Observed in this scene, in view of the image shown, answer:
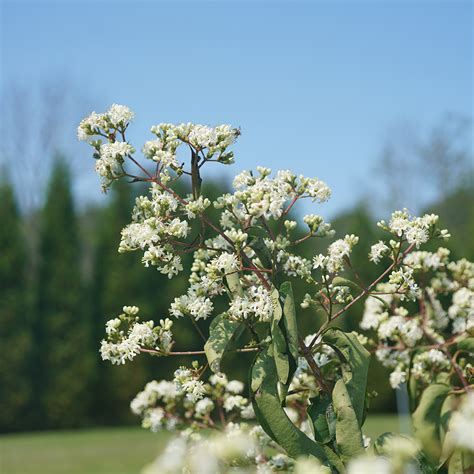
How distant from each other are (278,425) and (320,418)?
15 centimetres

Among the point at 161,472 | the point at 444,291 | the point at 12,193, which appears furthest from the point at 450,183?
the point at 161,472

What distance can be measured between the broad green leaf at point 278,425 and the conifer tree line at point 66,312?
15058 mm

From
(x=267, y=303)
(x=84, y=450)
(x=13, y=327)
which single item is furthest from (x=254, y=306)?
(x=13, y=327)

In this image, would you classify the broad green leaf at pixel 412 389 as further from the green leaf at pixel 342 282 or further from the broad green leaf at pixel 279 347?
the broad green leaf at pixel 279 347

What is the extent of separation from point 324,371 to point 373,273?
52.3 ft

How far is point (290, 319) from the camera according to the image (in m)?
1.50

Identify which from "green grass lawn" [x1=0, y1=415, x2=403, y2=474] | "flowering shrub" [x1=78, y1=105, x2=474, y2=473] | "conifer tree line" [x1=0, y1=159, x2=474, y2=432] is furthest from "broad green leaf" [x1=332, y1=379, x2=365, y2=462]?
"conifer tree line" [x1=0, y1=159, x2=474, y2=432]

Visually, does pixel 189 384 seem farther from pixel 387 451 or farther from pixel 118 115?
pixel 118 115

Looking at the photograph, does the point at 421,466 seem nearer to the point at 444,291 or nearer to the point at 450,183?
the point at 444,291

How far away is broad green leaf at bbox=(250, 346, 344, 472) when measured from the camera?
1429mm

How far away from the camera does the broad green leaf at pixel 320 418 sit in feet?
4.99

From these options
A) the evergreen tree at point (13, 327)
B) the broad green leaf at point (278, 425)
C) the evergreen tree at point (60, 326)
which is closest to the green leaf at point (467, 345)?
the broad green leaf at point (278, 425)

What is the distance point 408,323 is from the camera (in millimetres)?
2188

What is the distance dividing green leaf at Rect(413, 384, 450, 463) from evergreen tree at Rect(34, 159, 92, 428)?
15.4 meters
